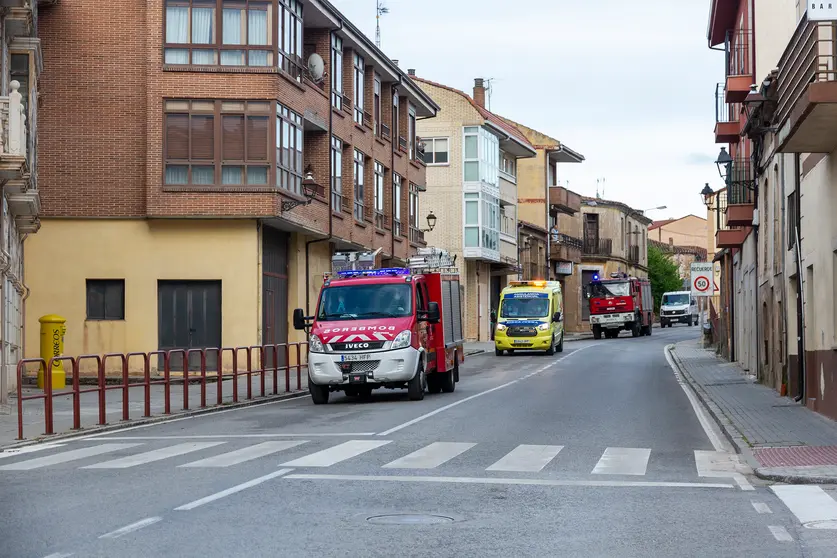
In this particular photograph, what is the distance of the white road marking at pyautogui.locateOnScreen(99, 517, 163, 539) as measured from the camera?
845cm

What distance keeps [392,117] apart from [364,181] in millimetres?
4951

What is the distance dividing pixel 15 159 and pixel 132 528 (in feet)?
46.5

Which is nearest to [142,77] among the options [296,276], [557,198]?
[296,276]

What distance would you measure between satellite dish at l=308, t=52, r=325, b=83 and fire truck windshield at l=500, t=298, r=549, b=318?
42.2 ft

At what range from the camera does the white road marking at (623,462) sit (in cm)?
1266

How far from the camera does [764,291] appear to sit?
3009 cm

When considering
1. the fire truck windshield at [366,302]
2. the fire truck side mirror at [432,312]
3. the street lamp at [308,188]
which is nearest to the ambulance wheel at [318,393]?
the fire truck windshield at [366,302]

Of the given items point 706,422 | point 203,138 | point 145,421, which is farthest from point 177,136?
point 706,422

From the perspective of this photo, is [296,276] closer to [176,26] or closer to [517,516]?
[176,26]

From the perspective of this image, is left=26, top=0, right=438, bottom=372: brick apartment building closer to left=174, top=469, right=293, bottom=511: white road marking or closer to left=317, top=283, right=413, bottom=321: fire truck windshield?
left=317, top=283, right=413, bottom=321: fire truck windshield

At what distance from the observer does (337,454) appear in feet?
46.0

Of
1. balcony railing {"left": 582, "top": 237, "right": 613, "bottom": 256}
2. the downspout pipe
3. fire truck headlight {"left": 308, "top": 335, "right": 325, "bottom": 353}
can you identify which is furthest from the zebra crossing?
balcony railing {"left": 582, "top": 237, "right": 613, "bottom": 256}

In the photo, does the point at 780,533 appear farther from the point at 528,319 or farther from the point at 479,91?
the point at 479,91

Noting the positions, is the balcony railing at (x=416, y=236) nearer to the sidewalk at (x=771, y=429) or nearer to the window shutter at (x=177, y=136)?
the window shutter at (x=177, y=136)
